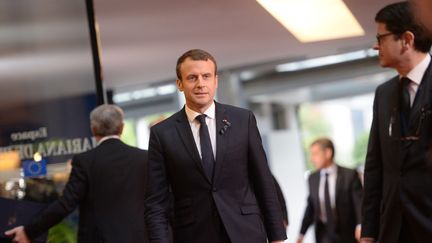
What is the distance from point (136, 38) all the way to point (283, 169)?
1176cm

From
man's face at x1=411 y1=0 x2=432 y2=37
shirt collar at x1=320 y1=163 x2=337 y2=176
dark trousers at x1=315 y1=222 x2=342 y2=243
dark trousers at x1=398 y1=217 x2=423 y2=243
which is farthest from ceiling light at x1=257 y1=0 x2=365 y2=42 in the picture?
man's face at x1=411 y1=0 x2=432 y2=37

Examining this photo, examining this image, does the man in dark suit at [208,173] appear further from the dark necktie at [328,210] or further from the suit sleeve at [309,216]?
the suit sleeve at [309,216]

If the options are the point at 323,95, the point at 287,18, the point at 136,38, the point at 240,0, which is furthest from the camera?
the point at 323,95

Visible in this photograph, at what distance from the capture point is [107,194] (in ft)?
20.5

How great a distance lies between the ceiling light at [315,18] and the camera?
26.8 ft

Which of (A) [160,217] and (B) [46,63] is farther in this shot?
(B) [46,63]

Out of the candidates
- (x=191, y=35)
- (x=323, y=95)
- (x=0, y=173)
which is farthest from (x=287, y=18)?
(x=323, y=95)

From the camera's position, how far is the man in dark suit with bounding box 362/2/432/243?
4.30 m

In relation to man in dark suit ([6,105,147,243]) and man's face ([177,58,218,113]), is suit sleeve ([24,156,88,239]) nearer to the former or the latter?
man in dark suit ([6,105,147,243])

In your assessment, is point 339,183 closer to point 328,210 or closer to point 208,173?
point 328,210

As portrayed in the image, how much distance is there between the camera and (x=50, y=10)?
7176 millimetres

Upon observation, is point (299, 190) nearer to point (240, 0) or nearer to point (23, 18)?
point (240, 0)

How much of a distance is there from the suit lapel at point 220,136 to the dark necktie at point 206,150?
4cm

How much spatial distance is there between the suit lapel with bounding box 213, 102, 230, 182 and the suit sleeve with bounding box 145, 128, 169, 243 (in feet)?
0.98
